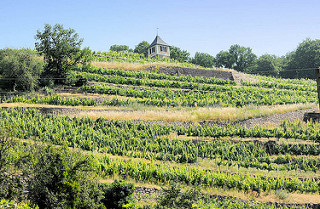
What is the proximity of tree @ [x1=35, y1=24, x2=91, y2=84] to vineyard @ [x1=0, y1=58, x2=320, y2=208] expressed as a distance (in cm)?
127

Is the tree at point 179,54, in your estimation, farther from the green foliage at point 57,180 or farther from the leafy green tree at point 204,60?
the green foliage at point 57,180

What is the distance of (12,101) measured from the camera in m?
26.5

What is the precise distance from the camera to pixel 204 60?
72.0m

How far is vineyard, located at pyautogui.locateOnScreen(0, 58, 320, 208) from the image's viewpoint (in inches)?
617

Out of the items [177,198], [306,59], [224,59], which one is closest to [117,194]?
[177,198]

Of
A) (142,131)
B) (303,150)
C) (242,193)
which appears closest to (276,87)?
(303,150)

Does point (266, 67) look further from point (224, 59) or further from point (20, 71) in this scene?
point (20, 71)

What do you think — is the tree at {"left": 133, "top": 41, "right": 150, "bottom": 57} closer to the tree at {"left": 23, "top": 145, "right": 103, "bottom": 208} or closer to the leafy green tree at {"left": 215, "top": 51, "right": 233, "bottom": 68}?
the leafy green tree at {"left": 215, "top": 51, "right": 233, "bottom": 68}

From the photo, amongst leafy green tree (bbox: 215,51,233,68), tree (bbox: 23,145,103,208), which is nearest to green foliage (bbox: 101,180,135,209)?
tree (bbox: 23,145,103,208)

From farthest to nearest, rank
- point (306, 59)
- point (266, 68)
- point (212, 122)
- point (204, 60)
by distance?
Result: point (204, 60) → point (266, 68) → point (306, 59) → point (212, 122)

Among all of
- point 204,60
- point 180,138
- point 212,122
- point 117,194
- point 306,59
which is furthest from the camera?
point 204,60

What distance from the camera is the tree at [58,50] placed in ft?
103

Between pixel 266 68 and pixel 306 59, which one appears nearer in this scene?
pixel 306 59

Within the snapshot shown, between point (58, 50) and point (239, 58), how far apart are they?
49.2 metres
